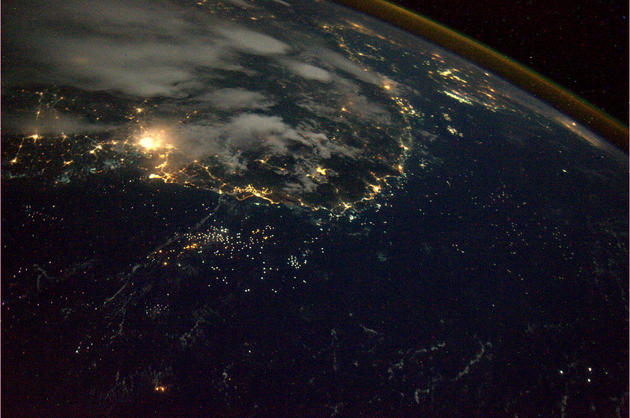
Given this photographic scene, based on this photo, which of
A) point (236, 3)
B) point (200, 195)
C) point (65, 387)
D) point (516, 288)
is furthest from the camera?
point (236, 3)

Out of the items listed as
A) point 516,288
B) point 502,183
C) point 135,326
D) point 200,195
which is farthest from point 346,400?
point 502,183

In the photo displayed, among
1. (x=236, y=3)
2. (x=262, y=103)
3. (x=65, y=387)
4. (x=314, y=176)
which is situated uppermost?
(x=236, y=3)

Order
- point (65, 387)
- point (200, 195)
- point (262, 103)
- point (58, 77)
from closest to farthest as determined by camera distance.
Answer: point (65, 387) → point (200, 195) → point (58, 77) → point (262, 103)

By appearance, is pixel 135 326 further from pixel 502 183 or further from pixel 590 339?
pixel 502 183

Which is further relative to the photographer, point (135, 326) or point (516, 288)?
point (516, 288)

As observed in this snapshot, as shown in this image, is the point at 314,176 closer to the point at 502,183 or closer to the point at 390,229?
the point at 390,229

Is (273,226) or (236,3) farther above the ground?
(236,3)

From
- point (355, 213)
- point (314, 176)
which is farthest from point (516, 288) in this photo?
point (314, 176)
